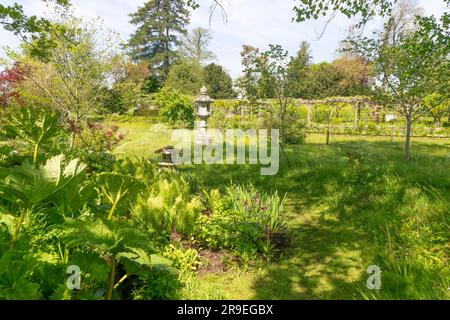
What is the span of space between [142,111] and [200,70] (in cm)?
847

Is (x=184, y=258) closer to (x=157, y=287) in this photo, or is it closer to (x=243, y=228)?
(x=157, y=287)

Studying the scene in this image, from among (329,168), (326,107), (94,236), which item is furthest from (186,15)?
(94,236)

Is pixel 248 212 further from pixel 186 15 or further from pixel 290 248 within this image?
pixel 186 15

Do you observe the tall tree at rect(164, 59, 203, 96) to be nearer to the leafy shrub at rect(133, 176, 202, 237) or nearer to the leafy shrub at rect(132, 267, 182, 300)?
the leafy shrub at rect(133, 176, 202, 237)

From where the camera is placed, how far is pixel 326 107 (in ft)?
90.6

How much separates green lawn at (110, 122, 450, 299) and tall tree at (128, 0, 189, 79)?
99.9 ft

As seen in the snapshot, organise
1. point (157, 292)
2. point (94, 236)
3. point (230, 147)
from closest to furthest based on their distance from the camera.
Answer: point (94, 236) < point (157, 292) < point (230, 147)

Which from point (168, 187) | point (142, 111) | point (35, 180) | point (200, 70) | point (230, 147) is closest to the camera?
point (35, 180)

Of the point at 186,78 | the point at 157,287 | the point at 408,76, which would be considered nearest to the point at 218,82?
the point at 186,78

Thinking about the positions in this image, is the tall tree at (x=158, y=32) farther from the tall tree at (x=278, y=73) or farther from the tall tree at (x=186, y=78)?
the tall tree at (x=278, y=73)

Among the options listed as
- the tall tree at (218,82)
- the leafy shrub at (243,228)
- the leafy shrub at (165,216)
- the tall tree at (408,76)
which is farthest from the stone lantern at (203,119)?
the tall tree at (218,82)

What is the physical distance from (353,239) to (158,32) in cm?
3603

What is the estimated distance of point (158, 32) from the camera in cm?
3534

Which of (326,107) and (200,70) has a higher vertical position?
(200,70)
